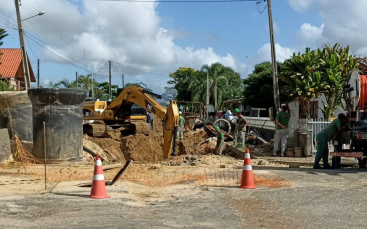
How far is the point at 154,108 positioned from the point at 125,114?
18.1ft

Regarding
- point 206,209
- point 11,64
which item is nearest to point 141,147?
point 206,209

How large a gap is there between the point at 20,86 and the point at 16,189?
43.8 meters

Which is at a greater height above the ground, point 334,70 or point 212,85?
point 212,85

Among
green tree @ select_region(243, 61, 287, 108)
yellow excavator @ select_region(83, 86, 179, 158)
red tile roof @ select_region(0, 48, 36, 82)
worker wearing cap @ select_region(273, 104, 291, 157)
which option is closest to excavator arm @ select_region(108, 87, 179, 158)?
yellow excavator @ select_region(83, 86, 179, 158)

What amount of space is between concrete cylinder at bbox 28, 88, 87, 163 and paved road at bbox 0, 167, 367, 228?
15.5 feet

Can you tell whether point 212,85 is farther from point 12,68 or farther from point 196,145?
point 196,145

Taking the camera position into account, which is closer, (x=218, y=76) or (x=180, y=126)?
(x=180, y=126)

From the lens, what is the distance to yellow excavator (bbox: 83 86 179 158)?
18047 millimetres

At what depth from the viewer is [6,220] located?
660cm

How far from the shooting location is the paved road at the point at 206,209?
259 inches

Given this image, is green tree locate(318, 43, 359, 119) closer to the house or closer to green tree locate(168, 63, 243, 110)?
the house

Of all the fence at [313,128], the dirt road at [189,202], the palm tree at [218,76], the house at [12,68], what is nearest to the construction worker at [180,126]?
the fence at [313,128]

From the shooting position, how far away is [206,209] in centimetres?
756

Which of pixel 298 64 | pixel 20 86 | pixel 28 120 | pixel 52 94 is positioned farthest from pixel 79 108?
pixel 20 86
